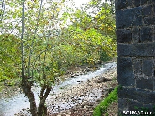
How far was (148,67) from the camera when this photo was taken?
3.27 m

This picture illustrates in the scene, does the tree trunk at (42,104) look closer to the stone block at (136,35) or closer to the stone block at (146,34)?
the stone block at (136,35)

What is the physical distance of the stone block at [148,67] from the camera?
10.7 ft

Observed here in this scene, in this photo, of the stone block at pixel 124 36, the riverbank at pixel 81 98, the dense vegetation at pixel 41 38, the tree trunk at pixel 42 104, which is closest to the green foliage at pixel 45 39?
the dense vegetation at pixel 41 38

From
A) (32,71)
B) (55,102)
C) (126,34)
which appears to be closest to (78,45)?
(32,71)

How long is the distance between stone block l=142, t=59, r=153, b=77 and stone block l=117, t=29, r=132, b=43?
0.44 metres

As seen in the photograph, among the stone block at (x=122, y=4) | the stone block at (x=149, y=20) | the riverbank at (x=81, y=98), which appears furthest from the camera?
the riverbank at (x=81, y=98)

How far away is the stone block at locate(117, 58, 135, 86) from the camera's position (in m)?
3.50

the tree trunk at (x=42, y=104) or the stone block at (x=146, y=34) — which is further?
the tree trunk at (x=42, y=104)

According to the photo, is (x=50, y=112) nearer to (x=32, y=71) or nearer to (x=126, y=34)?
(x=32, y=71)

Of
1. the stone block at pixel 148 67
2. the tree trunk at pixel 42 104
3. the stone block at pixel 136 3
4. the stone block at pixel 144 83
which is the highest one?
the stone block at pixel 136 3

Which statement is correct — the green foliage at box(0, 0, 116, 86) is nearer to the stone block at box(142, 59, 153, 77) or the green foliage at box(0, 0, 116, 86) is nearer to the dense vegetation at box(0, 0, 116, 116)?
the dense vegetation at box(0, 0, 116, 116)

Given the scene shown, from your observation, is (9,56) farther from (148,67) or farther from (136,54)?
(148,67)

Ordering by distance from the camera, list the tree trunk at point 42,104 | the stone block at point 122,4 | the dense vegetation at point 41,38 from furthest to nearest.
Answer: the tree trunk at point 42,104 < the dense vegetation at point 41,38 < the stone block at point 122,4

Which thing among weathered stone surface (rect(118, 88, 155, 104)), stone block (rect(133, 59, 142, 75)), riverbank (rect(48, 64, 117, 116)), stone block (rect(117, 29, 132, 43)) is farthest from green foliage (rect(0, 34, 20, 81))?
riverbank (rect(48, 64, 117, 116))
